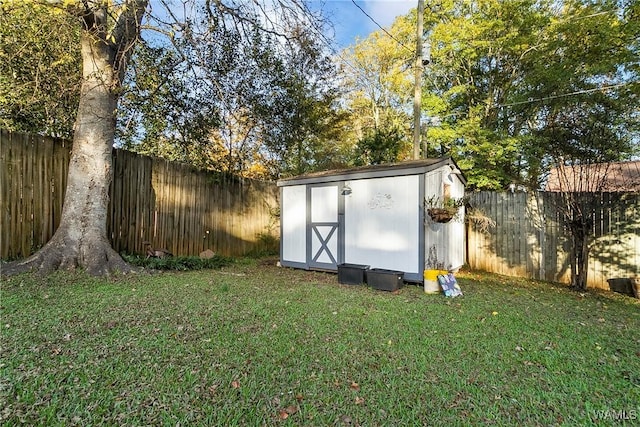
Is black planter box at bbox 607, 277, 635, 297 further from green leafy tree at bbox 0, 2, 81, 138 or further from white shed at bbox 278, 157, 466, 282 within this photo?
green leafy tree at bbox 0, 2, 81, 138

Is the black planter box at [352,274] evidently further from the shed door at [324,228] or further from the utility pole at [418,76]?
the utility pole at [418,76]

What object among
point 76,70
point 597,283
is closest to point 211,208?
point 76,70

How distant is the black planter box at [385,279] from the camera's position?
4.93 m

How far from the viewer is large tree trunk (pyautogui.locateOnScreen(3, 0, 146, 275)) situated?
4.56m

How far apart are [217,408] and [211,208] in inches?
260

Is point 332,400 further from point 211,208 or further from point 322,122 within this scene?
point 322,122

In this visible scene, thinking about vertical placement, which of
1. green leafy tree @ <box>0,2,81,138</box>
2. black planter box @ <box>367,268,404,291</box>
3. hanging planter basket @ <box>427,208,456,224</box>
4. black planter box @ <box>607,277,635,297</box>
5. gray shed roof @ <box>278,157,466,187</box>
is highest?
green leafy tree @ <box>0,2,81,138</box>

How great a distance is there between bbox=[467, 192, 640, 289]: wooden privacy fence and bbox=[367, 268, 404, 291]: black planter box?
307cm

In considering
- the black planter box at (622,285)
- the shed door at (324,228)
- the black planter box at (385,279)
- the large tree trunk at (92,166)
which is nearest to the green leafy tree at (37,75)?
the large tree trunk at (92,166)

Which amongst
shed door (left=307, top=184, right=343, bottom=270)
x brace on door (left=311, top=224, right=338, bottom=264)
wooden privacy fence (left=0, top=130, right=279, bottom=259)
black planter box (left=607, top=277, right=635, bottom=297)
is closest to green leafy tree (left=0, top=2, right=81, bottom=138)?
wooden privacy fence (left=0, top=130, right=279, bottom=259)

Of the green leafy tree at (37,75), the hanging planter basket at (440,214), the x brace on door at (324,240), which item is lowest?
the x brace on door at (324,240)

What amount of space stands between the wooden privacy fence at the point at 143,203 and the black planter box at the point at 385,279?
174 inches

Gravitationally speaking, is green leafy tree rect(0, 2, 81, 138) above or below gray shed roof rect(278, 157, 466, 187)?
above

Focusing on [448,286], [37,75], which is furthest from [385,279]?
[37,75]
